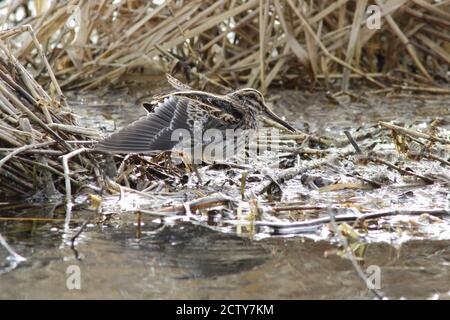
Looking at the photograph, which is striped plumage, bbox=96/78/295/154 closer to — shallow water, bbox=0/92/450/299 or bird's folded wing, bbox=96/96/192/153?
bird's folded wing, bbox=96/96/192/153

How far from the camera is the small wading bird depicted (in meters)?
5.03

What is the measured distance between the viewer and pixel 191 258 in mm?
4293

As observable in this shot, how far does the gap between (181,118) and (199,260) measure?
1323 mm

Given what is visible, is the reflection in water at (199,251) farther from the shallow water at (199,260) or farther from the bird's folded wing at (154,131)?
the bird's folded wing at (154,131)

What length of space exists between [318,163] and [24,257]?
2.30 m

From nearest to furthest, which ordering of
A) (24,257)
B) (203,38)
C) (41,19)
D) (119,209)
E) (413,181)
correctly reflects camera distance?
(24,257), (119,209), (413,181), (41,19), (203,38)

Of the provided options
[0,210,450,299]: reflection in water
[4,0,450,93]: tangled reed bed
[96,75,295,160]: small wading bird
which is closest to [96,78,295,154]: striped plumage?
[96,75,295,160]: small wading bird

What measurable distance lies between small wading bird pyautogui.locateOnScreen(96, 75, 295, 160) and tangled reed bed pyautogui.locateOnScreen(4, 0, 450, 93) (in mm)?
1867

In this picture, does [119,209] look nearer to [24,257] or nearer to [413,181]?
[24,257]

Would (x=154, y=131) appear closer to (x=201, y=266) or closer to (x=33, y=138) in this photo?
(x=33, y=138)

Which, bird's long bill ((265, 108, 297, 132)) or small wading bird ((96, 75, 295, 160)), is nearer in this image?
small wading bird ((96, 75, 295, 160))

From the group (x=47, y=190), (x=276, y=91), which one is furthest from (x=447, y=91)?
(x=47, y=190)

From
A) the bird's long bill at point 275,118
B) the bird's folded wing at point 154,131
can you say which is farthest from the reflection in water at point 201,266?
the bird's long bill at point 275,118

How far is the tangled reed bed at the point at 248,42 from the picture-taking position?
7.85m
